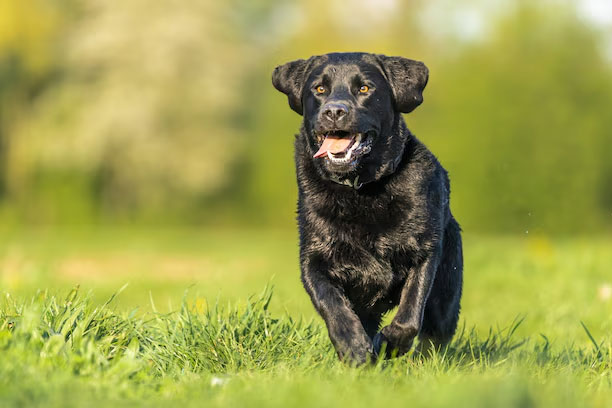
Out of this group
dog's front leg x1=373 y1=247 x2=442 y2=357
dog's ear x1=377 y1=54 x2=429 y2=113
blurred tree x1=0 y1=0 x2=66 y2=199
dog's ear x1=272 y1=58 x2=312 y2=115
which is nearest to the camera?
dog's front leg x1=373 y1=247 x2=442 y2=357

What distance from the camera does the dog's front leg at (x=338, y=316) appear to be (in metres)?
3.83

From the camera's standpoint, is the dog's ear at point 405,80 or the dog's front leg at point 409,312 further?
the dog's ear at point 405,80

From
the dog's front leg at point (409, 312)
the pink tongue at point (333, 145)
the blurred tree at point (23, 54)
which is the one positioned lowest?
the dog's front leg at point (409, 312)

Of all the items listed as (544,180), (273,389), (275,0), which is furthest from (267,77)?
(273,389)

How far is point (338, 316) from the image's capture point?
13.1 ft

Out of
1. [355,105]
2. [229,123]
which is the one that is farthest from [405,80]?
[229,123]

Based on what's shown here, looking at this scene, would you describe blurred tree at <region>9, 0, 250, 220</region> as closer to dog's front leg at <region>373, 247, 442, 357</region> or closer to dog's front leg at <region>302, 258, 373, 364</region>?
dog's front leg at <region>302, 258, 373, 364</region>

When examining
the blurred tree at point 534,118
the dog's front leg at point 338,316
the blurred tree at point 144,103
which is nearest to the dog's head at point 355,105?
the dog's front leg at point 338,316

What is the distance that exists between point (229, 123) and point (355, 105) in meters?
22.8

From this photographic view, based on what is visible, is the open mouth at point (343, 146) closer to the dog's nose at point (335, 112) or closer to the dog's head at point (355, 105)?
the dog's head at point (355, 105)

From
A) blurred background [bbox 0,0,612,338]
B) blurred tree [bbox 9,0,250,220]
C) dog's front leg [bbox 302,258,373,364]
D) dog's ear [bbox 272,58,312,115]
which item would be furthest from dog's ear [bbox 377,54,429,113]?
blurred tree [bbox 9,0,250,220]

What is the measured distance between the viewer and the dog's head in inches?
164

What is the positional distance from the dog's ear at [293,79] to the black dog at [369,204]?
0.09 m

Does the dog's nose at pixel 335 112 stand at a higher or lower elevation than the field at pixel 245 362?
higher
